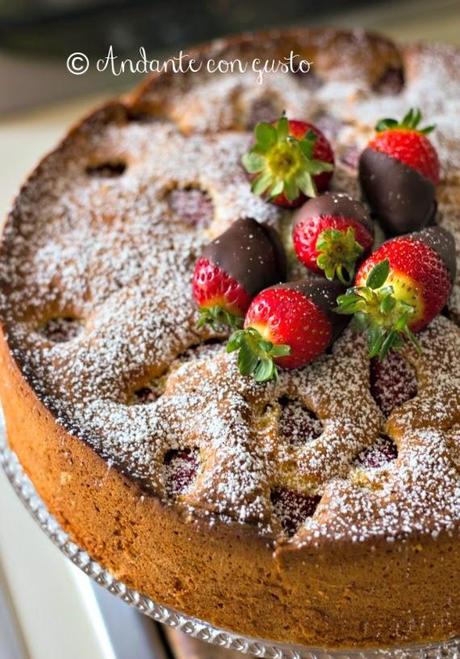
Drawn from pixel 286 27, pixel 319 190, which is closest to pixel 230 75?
pixel 319 190

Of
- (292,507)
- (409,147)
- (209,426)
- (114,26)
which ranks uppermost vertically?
(114,26)

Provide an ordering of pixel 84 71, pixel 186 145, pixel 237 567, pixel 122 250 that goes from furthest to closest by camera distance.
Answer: pixel 84 71, pixel 186 145, pixel 122 250, pixel 237 567

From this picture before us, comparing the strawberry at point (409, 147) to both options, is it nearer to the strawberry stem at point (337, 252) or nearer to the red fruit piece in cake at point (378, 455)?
the strawberry stem at point (337, 252)

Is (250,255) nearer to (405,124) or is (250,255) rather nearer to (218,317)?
(218,317)

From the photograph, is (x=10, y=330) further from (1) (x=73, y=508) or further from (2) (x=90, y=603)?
(2) (x=90, y=603)

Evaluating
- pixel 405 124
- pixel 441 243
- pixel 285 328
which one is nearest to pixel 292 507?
pixel 285 328

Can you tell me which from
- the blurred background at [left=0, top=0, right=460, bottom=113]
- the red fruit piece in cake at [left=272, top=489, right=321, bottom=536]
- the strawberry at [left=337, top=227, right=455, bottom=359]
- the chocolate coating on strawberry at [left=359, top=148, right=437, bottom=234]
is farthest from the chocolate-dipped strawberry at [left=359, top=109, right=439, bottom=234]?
the blurred background at [left=0, top=0, right=460, bottom=113]

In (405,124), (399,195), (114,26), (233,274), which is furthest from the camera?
(114,26)
